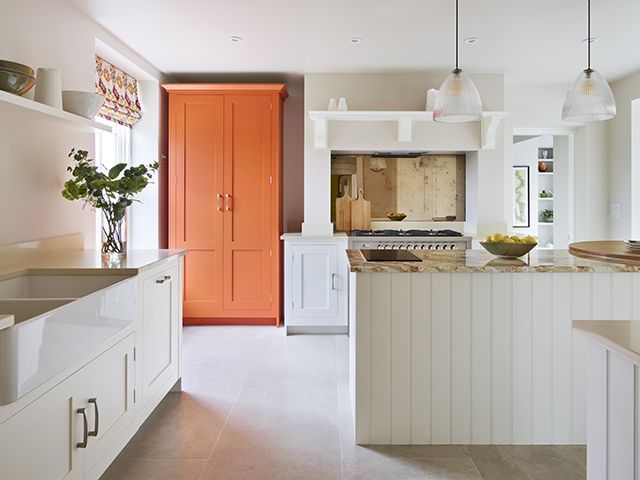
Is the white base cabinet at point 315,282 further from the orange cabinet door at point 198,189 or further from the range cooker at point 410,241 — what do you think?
the orange cabinet door at point 198,189

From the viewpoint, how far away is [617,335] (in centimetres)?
120

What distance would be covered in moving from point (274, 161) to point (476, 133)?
189 centimetres

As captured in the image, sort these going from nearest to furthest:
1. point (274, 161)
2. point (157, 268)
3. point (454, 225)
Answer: point (157, 268) < point (274, 161) < point (454, 225)

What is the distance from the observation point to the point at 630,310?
2.44 meters

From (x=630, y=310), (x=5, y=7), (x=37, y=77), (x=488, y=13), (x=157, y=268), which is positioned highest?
(x=488, y=13)

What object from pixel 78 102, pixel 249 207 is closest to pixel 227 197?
pixel 249 207

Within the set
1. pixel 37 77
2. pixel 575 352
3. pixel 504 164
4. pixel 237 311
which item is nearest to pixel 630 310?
pixel 575 352

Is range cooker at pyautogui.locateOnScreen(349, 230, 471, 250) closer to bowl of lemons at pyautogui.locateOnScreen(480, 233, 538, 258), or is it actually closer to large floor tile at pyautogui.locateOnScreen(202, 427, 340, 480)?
bowl of lemons at pyautogui.locateOnScreen(480, 233, 538, 258)

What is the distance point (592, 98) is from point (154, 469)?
255cm

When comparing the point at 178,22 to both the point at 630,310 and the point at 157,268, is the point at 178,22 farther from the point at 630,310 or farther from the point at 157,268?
the point at 630,310

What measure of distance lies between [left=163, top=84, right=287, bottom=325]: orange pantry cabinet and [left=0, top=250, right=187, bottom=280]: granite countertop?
5.90 feet

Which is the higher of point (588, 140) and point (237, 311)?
point (588, 140)

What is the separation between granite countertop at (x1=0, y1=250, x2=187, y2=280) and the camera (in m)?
2.24

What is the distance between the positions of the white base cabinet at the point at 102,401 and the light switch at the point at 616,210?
4.20 metres
